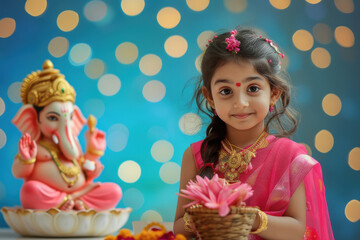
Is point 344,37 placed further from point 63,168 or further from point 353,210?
point 63,168

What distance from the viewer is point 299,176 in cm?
106

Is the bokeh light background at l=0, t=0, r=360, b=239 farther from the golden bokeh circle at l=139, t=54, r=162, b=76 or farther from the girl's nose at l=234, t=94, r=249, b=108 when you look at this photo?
the girl's nose at l=234, t=94, r=249, b=108

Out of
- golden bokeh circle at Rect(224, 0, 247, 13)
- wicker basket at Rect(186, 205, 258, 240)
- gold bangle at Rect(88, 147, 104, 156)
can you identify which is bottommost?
wicker basket at Rect(186, 205, 258, 240)

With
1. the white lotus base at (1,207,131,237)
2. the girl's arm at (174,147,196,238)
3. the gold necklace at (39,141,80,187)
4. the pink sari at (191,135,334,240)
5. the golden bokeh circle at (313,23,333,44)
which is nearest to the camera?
the pink sari at (191,135,334,240)

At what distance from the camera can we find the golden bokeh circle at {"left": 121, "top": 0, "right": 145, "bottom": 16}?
2564 millimetres

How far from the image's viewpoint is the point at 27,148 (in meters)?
2.19

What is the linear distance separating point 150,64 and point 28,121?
0.73 metres

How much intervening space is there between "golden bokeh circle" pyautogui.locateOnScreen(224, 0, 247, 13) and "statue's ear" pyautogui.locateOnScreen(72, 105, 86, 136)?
1.01 metres

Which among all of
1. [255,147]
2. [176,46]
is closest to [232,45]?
[255,147]

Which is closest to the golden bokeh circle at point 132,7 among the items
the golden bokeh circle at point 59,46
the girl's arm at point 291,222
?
the golden bokeh circle at point 59,46

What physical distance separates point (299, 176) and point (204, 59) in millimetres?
386

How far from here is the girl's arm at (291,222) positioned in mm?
956

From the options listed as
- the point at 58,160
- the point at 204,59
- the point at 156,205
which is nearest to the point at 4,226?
the point at 58,160

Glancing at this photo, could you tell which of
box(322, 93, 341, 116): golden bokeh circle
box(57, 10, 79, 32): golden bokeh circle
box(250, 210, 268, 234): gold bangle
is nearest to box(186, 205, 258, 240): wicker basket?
box(250, 210, 268, 234): gold bangle
